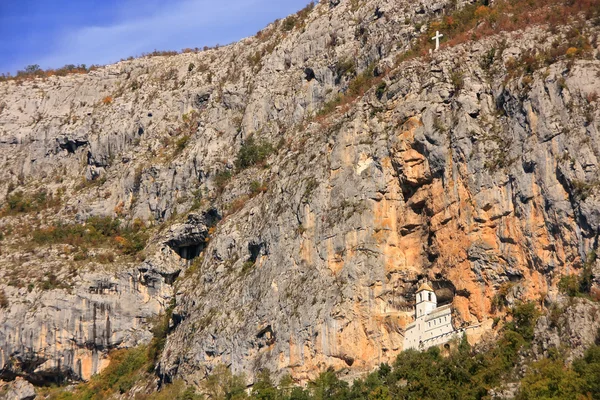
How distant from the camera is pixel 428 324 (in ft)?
200

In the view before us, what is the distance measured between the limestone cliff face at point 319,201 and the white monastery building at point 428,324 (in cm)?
77

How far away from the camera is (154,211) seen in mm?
89625

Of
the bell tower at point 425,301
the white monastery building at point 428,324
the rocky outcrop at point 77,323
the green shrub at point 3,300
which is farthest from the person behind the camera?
the green shrub at point 3,300

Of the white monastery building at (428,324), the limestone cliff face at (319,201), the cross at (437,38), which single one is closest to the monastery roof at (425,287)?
the white monastery building at (428,324)

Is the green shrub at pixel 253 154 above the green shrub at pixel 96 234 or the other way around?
above

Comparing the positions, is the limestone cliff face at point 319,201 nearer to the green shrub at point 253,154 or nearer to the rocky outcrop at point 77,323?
the rocky outcrop at point 77,323

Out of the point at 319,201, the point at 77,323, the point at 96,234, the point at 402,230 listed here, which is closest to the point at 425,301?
the point at 402,230

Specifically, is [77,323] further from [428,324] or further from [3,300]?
[428,324]

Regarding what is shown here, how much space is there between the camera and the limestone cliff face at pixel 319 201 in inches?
2323

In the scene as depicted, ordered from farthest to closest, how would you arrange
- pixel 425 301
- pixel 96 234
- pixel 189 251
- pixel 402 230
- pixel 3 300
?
1. pixel 96 234
2. pixel 189 251
3. pixel 3 300
4. pixel 402 230
5. pixel 425 301

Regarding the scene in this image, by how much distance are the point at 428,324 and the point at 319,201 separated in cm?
1198

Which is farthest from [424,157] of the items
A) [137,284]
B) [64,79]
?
[64,79]

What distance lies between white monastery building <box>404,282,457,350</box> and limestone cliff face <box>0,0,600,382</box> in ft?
2.53

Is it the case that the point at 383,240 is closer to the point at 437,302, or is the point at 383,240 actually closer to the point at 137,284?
the point at 437,302
